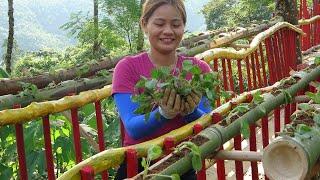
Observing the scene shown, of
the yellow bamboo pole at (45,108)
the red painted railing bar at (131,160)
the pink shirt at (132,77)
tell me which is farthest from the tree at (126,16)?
the red painted railing bar at (131,160)

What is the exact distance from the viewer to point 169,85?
1448 millimetres

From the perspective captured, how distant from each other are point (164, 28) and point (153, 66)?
152 mm

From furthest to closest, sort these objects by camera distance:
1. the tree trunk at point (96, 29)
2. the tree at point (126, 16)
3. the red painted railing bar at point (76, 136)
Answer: the tree trunk at point (96, 29)
the tree at point (126, 16)
the red painted railing bar at point (76, 136)

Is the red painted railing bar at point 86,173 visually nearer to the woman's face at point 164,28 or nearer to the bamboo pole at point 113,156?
the bamboo pole at point 113,156

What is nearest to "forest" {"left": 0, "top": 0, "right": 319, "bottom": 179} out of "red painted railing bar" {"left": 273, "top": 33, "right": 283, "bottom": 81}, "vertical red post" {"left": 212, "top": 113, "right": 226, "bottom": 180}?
"vertical red post" {"left": 212, "top": 113, "right": 226, "bottom": 180}

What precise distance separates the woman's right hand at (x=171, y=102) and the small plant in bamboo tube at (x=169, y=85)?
13 millimetres

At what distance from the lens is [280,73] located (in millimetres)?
4867

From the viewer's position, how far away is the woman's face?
180 centimetres

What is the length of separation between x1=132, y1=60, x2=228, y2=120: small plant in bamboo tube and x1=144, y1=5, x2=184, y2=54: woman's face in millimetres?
250

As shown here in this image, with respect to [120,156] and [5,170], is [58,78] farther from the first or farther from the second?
[120,156]

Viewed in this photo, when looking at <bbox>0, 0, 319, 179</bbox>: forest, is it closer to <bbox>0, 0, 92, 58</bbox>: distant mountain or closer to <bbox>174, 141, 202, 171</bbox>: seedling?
→ <bbox>174, 141, 202, 171</bbox>: seedling

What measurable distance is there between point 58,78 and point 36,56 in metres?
29.7

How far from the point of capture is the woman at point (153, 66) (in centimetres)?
171

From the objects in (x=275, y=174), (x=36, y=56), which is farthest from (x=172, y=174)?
(x=36, y=56)
